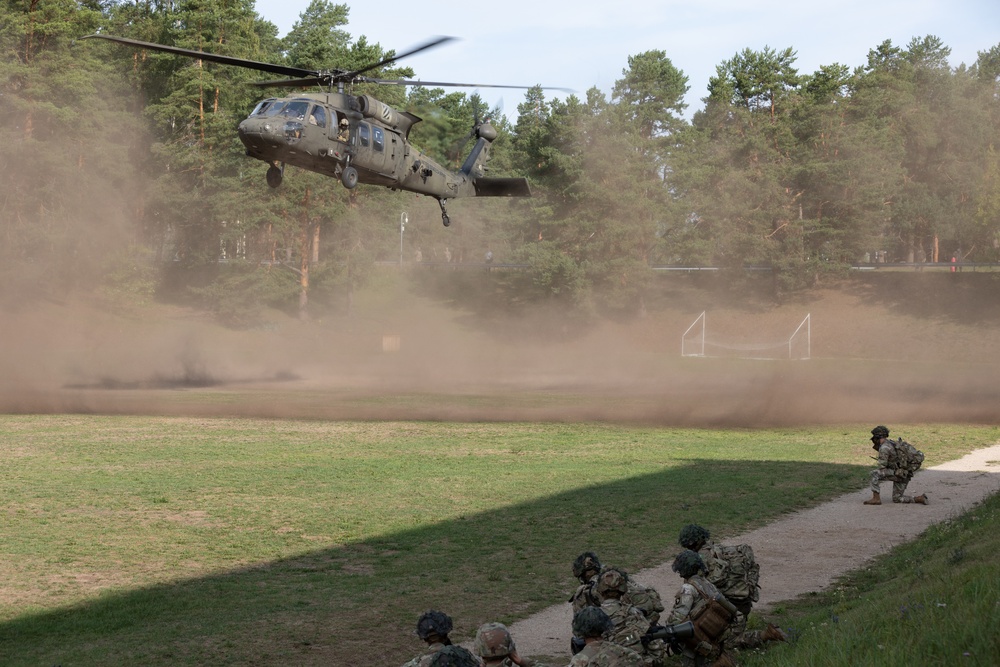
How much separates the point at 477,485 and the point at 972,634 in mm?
14583

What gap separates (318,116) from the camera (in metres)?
26.5

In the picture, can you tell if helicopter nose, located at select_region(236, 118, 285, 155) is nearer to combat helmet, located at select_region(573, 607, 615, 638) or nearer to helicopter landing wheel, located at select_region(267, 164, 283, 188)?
helicopter landing wheel, located at select_region(267, 164, 283, 188)

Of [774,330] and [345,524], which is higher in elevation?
[774,330]

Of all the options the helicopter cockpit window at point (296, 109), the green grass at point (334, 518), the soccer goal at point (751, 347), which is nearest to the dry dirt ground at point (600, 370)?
the soccer goal at point (751, 347)

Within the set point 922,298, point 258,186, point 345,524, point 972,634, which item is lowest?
point 345,524

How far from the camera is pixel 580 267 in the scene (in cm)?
7425

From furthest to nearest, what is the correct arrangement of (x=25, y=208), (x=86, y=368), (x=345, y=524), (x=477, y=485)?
(x=25, y=208), (x=86, y=368), (x=477, y=485), (x=345, y=524)

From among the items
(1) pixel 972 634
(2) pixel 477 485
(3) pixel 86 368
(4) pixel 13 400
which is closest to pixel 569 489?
(2) pixel 477 485

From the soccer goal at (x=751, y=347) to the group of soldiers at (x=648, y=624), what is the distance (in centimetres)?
5351

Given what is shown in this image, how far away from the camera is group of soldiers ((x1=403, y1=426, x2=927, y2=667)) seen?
792cm

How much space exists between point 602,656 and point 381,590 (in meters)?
6.16

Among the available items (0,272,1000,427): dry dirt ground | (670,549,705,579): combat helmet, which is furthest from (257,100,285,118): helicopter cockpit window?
(670,549,705,579): combat helmet

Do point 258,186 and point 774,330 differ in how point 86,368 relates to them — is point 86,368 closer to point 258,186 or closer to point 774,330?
point 258,186

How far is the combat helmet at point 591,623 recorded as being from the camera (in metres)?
7.96
